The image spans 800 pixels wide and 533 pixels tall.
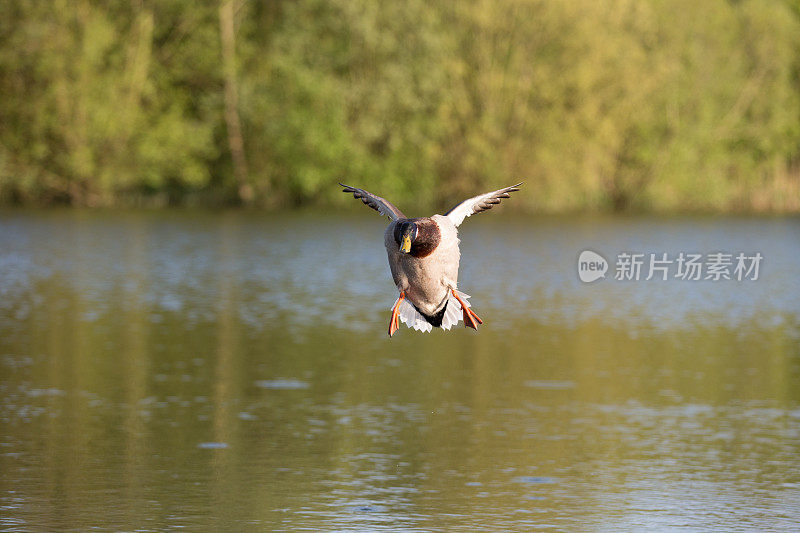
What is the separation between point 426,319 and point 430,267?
1097 mm

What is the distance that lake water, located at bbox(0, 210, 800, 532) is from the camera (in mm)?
11445

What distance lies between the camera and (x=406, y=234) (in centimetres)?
890

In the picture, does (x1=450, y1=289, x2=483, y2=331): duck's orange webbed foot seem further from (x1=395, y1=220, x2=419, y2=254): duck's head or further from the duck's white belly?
(x1=395, y1=220, x2=419, y2=254): duck's head

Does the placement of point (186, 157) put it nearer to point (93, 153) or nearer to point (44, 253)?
point (93, 153)

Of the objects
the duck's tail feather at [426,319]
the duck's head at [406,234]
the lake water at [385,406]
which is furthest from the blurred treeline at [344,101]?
the duck's head at [406,234]

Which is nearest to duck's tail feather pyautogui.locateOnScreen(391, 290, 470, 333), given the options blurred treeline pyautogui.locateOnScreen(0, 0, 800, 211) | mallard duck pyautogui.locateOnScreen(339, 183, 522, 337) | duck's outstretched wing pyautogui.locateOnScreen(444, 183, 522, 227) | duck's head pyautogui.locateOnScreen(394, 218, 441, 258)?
mallard duck pyautogui.locateOnScreen(339, 183, 522, 337)

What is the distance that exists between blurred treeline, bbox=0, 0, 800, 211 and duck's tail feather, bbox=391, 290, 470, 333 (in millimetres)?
55326

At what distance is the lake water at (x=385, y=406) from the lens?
11445 mm

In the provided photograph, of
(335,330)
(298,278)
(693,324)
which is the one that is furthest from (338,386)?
(298,278)

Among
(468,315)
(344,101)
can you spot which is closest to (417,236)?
(468,315)

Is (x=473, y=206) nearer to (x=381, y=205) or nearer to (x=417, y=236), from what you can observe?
(x=381, y=205)

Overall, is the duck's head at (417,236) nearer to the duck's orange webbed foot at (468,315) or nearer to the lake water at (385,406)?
the duck's orange webbed foot at (468,315)

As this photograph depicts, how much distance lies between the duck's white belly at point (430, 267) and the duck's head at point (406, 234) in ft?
0.51

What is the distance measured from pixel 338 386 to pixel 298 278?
17.8 m
